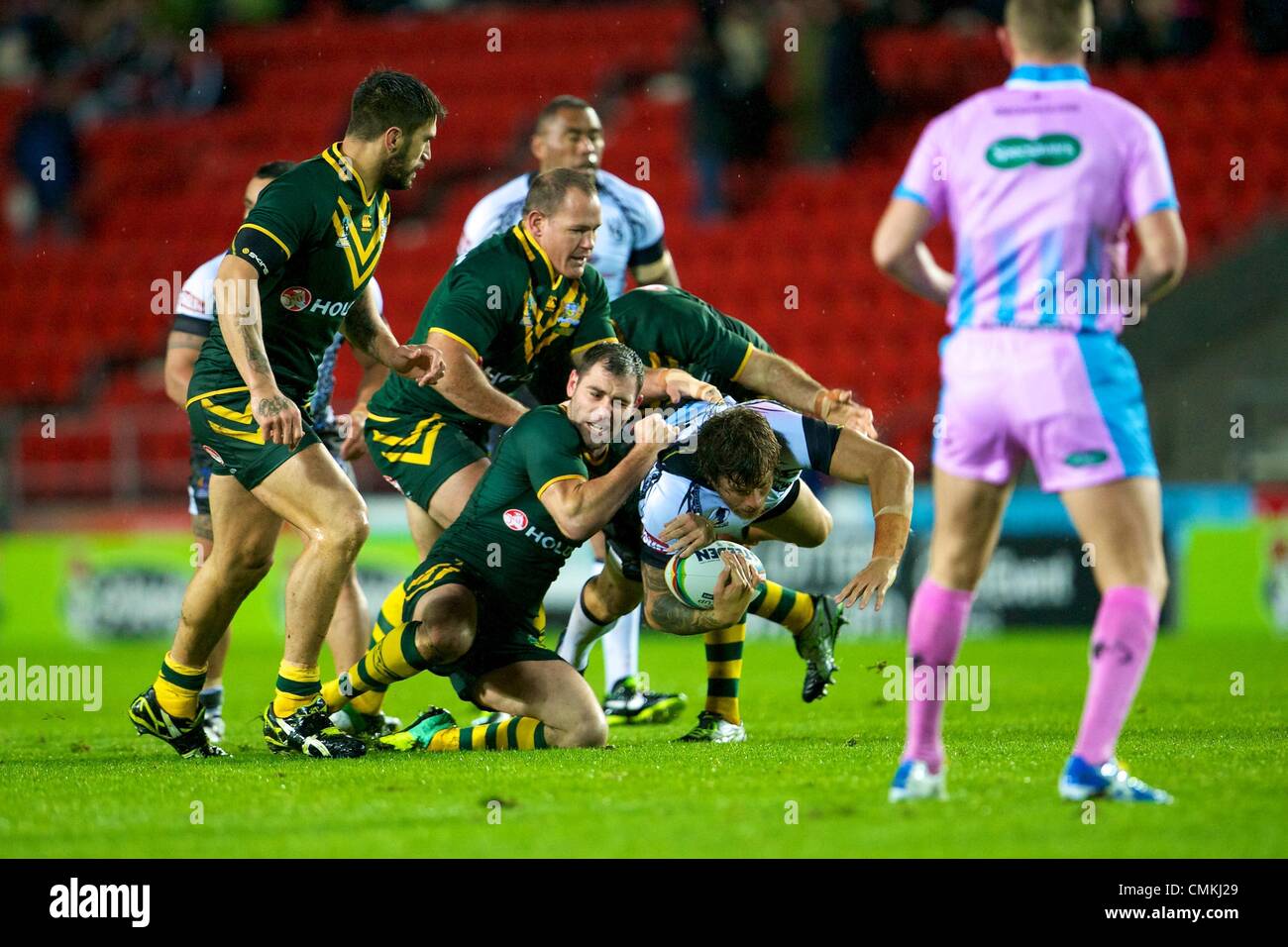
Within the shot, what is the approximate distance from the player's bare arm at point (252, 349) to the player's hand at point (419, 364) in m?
0.69

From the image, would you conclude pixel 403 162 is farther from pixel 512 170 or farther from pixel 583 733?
pixel 512 170

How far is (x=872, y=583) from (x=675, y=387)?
1389 mm

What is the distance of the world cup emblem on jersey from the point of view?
614 cm

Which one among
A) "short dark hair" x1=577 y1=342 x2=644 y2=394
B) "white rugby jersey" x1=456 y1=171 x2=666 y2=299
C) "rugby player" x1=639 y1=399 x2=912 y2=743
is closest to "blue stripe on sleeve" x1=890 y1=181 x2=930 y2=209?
"rugby player" x1=639 y1=399 x2=912 y2=743

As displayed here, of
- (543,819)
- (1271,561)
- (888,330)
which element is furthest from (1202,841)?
(888,330)

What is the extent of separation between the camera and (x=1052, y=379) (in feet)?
13.9

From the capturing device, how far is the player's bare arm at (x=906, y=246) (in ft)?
14.3

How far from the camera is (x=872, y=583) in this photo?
5.30 m

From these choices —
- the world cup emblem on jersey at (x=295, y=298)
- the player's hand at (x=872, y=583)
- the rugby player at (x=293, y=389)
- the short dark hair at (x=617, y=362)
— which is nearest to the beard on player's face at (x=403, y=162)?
the rugby player at (x=293, y=389)

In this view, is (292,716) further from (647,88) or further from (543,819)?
(647,88)

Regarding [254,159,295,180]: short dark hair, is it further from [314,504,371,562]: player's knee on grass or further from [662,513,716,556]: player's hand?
[662,513,716,556]: player's hand

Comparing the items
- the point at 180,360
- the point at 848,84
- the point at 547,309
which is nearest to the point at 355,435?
the point at 180,360

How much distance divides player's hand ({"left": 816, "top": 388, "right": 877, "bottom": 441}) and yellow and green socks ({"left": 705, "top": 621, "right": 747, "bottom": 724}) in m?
0.96

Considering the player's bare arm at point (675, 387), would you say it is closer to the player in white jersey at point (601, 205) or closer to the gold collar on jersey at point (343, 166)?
the gold collar on jersey at point (343, 166)
